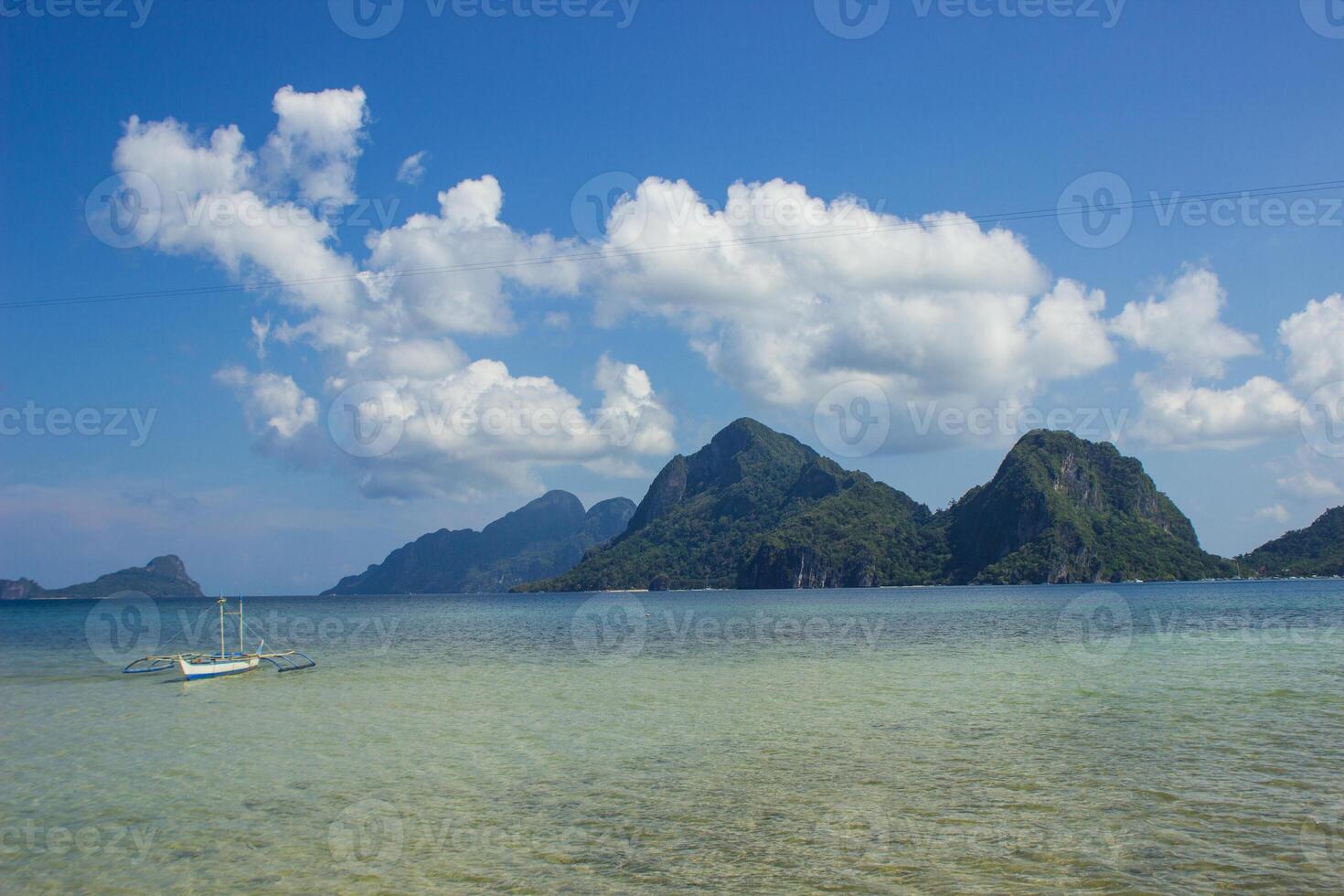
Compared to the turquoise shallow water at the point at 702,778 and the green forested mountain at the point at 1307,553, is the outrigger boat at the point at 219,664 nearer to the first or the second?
the turquoise shallow water at the point at 702,778

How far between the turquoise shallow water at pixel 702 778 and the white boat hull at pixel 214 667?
126 centimetres

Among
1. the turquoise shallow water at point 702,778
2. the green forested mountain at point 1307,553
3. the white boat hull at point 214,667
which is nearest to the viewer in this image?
the turquoise shallow water at point 702,778

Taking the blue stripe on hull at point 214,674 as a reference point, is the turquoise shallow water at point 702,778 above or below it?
above

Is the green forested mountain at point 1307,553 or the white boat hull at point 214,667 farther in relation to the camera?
the green forested mountain at point 1307,553

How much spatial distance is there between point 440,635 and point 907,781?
54996 mm

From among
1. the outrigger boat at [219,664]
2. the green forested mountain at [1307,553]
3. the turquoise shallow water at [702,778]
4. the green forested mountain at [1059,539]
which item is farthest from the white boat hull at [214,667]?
the green forested mountain at [1307,553]

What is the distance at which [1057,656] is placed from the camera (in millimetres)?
35531

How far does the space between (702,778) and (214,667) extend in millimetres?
28821

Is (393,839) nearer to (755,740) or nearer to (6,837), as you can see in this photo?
(6,837)

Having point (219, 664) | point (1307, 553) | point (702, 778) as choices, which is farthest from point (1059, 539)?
point (702, 778)

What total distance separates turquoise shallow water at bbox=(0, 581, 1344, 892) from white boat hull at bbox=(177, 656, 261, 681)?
1.26 meters

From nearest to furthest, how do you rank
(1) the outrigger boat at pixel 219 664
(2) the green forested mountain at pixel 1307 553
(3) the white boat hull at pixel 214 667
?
1. (3) the white boat hull at pixel 214 667
2. (1) the outrigger boat at pixel 219 664
3. (2) the green forested mountain at pixel 1307 553

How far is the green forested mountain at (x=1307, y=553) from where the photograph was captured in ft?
582

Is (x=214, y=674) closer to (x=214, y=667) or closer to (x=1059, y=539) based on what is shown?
(x=214, y=667)
